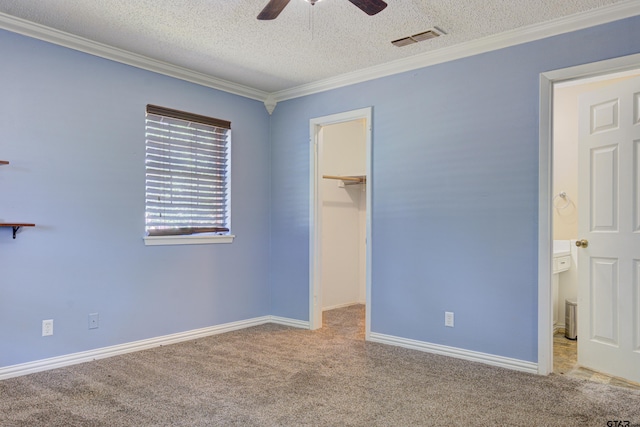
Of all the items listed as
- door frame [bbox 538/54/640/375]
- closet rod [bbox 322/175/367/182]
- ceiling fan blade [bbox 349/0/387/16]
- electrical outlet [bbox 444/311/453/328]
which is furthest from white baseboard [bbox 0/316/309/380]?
ceiling fan blade [bbox 349/0/387/16]

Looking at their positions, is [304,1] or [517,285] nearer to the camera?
[304,1]

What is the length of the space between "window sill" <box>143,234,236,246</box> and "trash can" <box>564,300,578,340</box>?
3.10m

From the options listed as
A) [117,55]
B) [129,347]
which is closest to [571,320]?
[129,347]

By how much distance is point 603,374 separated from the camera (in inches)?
120

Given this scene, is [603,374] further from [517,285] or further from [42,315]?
[42,315]

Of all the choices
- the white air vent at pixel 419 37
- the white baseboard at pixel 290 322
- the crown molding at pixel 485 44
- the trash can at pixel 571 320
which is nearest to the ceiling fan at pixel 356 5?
the white air vent at pixel 419 37

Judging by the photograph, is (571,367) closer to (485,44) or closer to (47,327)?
(485,44)

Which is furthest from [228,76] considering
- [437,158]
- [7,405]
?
[7,405]

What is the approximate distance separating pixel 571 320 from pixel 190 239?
3405 mm

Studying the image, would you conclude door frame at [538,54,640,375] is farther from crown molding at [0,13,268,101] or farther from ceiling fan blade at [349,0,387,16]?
crown molding at [0,13,268,101]

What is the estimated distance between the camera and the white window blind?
380 cm

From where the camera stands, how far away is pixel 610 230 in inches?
120

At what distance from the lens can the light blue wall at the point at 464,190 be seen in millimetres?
3129

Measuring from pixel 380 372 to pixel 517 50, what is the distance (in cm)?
243
